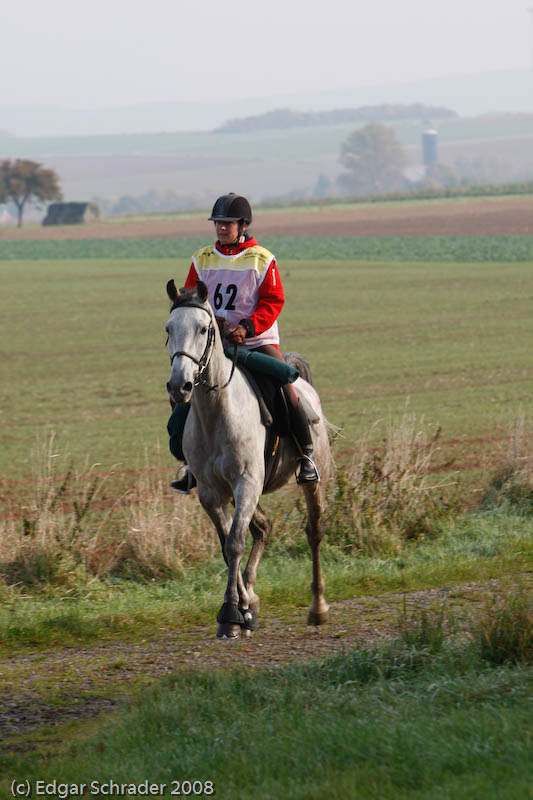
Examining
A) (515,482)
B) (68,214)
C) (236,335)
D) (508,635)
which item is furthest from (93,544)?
(68,214)

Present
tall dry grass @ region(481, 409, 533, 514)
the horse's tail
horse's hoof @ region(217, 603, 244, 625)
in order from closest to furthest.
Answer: horse's hoof @ region(217, 603, 244, 625)
the horse's tail
tall dry grass @ region(481, 409, 533, 514)

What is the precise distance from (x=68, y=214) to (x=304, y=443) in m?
132

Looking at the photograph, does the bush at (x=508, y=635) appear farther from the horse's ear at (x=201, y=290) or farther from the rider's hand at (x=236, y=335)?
the horse's ear at (x=201, y=290)

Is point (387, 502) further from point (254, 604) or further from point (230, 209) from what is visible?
point (230, 209)

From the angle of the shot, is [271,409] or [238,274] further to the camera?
[271,409]

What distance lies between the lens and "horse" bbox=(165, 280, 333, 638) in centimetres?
721

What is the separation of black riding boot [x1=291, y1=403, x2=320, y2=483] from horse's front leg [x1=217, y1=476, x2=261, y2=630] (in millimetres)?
887

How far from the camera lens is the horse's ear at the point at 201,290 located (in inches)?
287

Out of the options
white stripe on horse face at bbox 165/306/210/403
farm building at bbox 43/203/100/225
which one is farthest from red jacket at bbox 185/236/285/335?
farm building at bbox 43/203/100/225

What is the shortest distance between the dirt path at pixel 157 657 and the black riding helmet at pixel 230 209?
3.10 meters

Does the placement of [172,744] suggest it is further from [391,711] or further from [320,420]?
[320,420]

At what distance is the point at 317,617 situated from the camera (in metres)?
8.26

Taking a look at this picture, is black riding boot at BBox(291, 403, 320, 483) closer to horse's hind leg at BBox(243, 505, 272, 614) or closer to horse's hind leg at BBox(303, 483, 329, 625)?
horse's hind leg at BBox(303, 483, 329, 625)

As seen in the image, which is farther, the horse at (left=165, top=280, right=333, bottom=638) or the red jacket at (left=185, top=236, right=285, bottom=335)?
the red jacket at (left=185, top=236, right=285, bottom=335)
